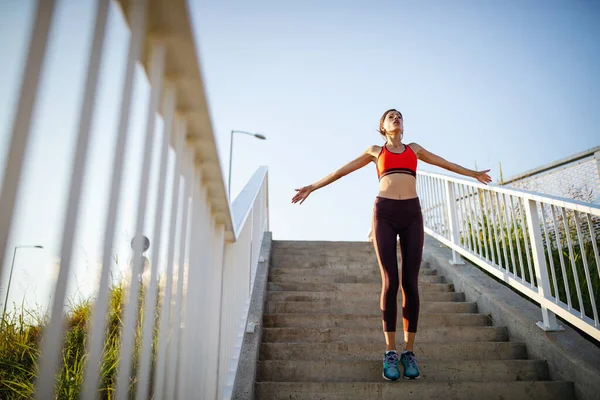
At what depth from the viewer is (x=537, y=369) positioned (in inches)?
102

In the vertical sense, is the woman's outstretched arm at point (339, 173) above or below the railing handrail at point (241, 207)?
above

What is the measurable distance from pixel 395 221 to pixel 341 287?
5.47ft

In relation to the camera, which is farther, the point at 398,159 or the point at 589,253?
the point at 589,253

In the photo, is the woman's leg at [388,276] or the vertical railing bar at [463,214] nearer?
the woman's leg at [388,276]

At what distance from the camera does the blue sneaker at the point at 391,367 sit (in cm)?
237

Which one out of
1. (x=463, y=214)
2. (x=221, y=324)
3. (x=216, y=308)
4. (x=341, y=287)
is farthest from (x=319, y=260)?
(x=216, y=308)

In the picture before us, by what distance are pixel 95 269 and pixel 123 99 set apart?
29 cm

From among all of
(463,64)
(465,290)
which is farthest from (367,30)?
(465,290)

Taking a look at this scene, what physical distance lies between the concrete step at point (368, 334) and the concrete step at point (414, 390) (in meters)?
0.65

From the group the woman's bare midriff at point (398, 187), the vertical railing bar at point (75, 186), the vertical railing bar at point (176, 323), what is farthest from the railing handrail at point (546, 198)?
the vertical railing bar at point (75, 186)

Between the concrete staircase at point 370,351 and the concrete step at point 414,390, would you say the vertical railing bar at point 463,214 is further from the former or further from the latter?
the concrete step at point 414,390

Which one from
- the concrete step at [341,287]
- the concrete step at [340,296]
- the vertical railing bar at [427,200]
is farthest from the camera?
the vertical railing bar at [427,200]

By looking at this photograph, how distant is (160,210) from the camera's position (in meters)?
0.86

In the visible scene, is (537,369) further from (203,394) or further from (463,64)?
(463,64)
